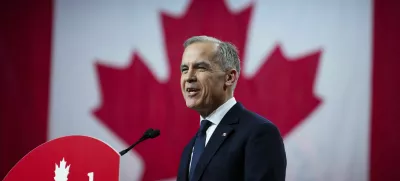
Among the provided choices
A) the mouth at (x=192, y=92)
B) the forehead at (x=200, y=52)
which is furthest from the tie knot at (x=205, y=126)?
the forehead at (x=200, y=52)

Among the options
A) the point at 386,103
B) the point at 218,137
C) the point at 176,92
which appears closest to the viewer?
the point at 218,137

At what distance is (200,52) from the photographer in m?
1.60

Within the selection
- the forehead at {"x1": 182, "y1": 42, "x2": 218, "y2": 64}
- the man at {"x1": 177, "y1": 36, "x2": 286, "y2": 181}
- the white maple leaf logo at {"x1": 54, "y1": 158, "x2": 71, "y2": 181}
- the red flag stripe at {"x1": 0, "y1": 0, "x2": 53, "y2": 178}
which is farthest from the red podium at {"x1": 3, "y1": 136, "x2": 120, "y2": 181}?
the red flag stripe at {"x1": 0, "y1": 0, "x2": 53, "y2": 178}

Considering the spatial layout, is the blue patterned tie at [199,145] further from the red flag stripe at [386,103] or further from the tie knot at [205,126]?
the red flag stripe at [386,103]

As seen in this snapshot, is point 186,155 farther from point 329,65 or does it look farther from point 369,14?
point 369,14

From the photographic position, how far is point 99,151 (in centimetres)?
161

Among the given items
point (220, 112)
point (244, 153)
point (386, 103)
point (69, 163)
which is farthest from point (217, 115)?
point (386, 103)

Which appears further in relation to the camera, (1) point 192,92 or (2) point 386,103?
(2) point 386,103

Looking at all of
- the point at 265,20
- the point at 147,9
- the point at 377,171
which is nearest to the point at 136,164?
the point at 147,9

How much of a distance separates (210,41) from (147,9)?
1.72 m

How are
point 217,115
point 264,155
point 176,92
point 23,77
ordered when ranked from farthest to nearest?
1. point 23,77
2. point 176,92
3. point 217,115
4. point 264,155

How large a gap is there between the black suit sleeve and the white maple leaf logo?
22.7 inches

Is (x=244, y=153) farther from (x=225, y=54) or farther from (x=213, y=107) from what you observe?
(x=225, y=54)

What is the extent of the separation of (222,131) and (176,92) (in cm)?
169
